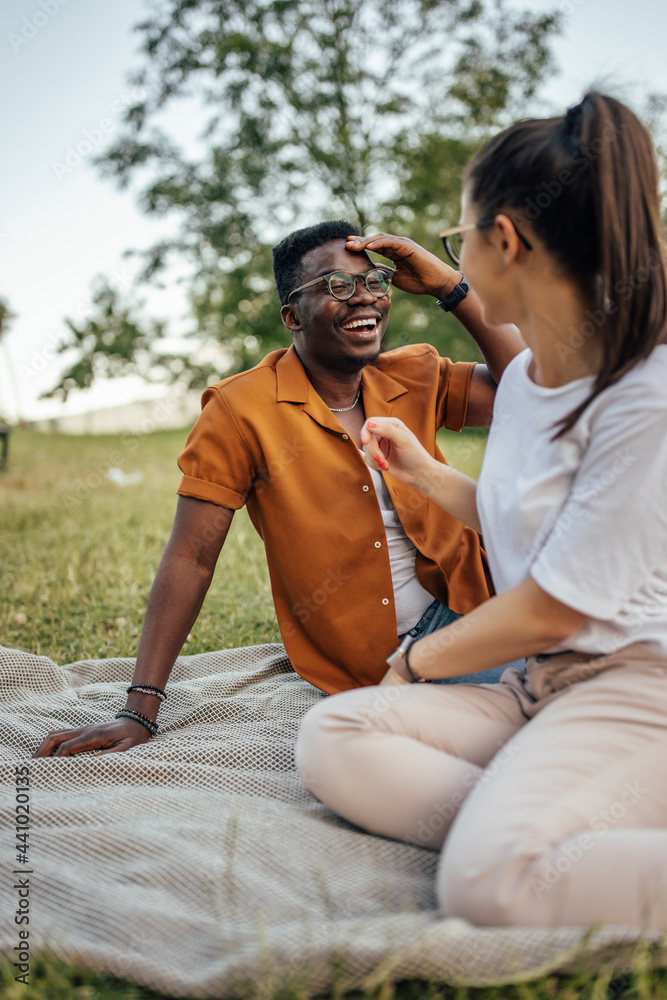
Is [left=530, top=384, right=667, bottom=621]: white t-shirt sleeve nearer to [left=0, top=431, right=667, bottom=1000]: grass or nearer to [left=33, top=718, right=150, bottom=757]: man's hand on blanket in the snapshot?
[left=0, top=431, right=667, bottom=1000]: grass

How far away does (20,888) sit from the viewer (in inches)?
78.5

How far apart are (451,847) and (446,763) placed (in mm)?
295

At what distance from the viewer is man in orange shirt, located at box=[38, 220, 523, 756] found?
2.93 metres

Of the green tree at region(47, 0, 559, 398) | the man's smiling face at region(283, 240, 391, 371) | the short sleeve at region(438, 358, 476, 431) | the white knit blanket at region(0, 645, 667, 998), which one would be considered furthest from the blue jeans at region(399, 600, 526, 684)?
the green tree at region(47, 0, 559, 398)

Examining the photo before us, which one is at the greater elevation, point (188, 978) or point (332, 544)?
point (332, 544)

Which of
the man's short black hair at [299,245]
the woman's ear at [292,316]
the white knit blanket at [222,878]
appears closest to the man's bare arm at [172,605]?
the white knit blanket at [222,878]

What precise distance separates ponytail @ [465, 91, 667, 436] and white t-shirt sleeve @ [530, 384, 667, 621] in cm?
14

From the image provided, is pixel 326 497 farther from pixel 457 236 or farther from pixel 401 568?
pixel 457 236

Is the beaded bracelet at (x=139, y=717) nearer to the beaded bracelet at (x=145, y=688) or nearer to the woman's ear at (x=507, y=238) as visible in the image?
the beaded bracelet at (x=145, y=688)

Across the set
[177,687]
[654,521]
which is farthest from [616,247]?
[177,687]

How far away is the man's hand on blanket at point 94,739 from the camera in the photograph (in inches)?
104

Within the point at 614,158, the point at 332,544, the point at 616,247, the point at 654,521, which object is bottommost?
the point at 332,544

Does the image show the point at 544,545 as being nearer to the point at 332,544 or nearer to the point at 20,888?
the point at 332,544

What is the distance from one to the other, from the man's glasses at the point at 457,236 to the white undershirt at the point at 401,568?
979 millimetres
